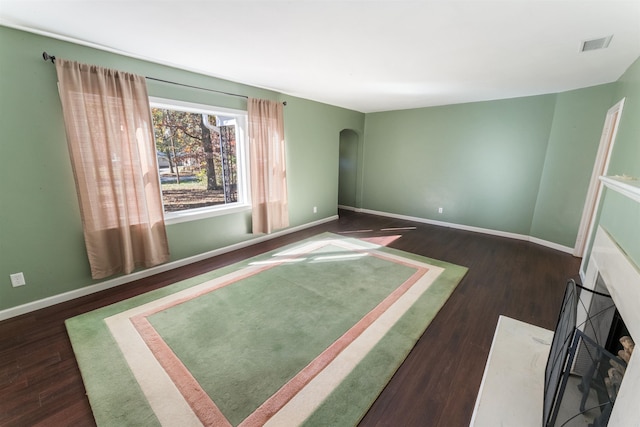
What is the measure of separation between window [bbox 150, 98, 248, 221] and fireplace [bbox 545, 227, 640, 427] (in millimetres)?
3729

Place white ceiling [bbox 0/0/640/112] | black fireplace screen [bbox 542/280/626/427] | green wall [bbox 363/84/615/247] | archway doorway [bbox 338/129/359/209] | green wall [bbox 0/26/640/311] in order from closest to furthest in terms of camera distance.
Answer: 1. black fireplace screen [bbox 542/280/626/427]
2. white ceiling [bbox 0/0/640/112]
3. green wall [bbox 0/26/640/311]
4. green wall [bbox 363/84/615/247]
5. archway doorway [bbox 338/129/359/209]

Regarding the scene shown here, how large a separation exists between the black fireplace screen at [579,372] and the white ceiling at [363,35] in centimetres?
186

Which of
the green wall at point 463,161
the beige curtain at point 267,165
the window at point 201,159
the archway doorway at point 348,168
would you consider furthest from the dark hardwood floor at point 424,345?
the archway doorway at point 348,168

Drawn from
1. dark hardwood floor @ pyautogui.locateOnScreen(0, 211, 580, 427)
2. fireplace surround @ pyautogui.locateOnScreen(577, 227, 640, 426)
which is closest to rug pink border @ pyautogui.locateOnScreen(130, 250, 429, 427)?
dark hardwood floor @ pyautogui.locateOnScreen(0, 211, 580, 427)

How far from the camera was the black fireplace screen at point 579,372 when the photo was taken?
49.6 inches

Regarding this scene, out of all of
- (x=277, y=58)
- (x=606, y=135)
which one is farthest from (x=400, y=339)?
(x=606, y=135)

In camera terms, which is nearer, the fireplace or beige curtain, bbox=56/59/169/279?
Answer: the fireplace

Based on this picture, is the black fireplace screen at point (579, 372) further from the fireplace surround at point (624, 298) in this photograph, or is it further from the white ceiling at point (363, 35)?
the white ceiling at point (363, 35)

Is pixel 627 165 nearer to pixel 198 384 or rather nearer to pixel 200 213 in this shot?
pixel 198 384

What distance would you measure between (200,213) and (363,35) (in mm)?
2875

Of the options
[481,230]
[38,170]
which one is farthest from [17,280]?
[481,230]

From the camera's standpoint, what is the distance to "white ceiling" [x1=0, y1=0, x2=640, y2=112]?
68.6 inches

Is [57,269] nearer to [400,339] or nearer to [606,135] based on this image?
[400,339]

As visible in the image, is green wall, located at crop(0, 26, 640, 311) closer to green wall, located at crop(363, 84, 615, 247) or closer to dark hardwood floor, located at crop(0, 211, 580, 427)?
green wall, located at crop(363, 84, 615, 247)
